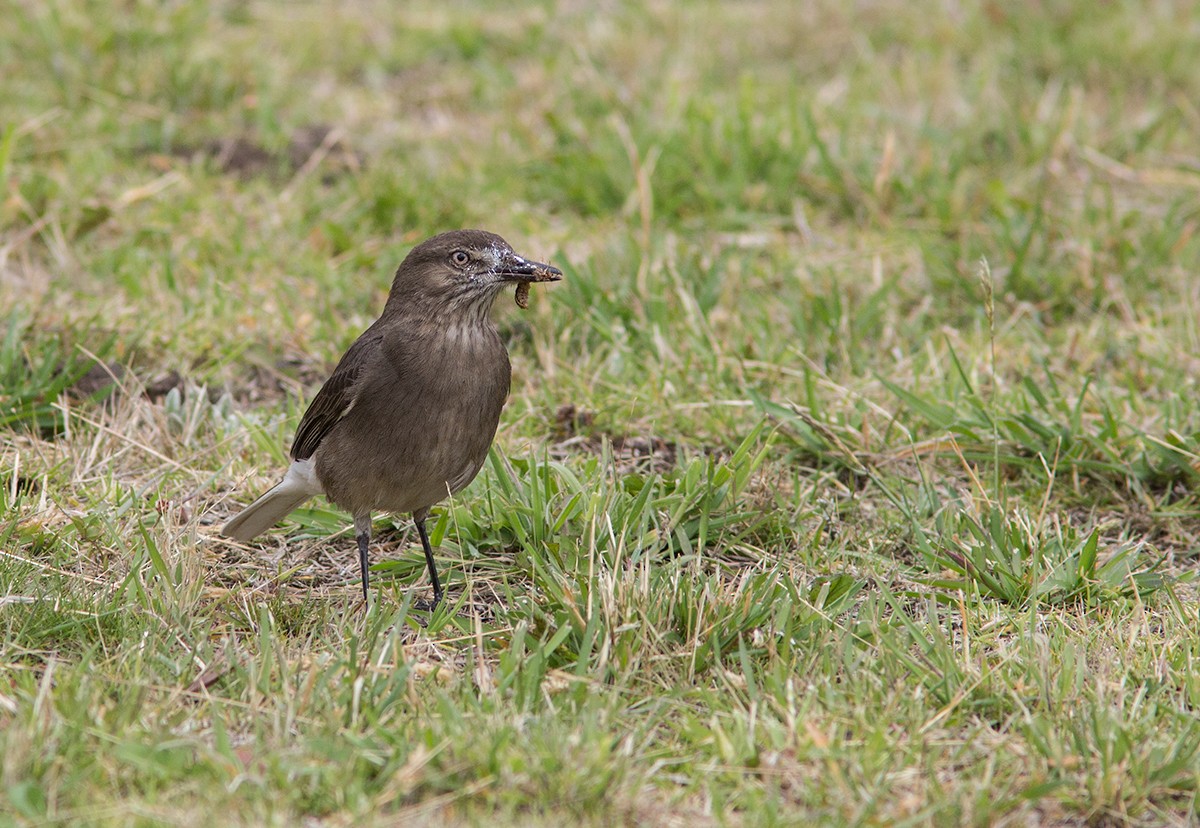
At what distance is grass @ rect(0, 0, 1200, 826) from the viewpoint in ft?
11.3

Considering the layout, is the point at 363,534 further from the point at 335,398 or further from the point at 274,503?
the point at 335,398

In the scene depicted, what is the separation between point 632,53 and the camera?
29.0ft

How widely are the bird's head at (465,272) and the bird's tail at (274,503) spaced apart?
630mm

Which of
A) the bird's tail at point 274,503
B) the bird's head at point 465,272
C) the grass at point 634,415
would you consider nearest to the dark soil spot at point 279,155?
the grass at point 634,415

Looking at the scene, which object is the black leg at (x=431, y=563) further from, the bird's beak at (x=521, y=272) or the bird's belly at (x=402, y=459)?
the bird's beak at (x=521, y=272)

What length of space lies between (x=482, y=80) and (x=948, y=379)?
4.08 metres

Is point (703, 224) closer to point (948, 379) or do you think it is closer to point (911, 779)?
point (948, 379)

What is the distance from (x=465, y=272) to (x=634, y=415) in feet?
3.80

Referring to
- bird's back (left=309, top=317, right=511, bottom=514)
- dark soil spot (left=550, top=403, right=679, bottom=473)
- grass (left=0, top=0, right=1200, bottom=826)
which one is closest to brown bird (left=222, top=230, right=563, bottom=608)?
bird's back (left=309, top=317, right=511, bottom=514)

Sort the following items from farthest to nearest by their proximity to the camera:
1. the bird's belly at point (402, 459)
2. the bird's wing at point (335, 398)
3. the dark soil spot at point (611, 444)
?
the dark soil spot at point (611, 444) → the bird's wing at point (335, 398) → the bird's belly at point (402, 459)

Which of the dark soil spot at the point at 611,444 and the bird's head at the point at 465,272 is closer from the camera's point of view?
the bird's head at the point at 465,272

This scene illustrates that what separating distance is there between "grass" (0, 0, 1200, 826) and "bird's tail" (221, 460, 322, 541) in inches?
4.0

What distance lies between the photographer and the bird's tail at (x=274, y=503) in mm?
4770

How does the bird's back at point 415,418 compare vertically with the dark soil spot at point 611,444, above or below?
above
